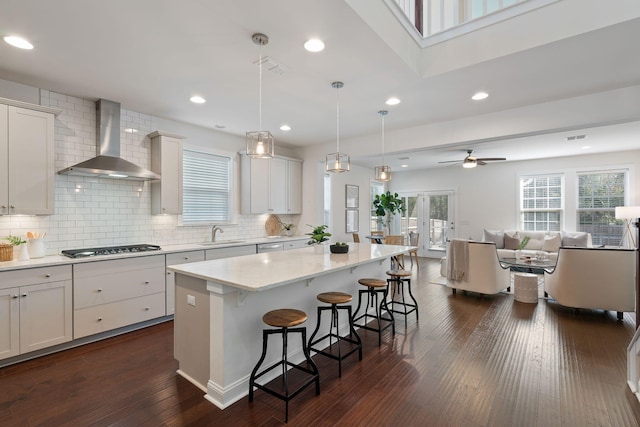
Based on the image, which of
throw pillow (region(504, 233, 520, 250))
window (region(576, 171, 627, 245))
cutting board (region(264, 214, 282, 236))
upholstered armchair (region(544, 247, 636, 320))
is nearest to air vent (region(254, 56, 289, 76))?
cutting board (region(264, 214, 282, 236))

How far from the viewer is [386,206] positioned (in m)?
9.26

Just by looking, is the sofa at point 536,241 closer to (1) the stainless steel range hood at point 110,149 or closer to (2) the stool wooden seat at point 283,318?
(2) the stool wooden seat at point 283,318

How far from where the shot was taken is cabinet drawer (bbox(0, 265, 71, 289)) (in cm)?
271

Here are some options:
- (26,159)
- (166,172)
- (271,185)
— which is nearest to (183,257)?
(166,172)

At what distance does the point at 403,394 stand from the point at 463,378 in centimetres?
61

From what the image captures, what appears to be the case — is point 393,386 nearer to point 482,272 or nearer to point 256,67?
point 256,67

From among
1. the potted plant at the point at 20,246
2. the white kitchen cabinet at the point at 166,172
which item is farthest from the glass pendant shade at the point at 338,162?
the potted plant at the point at 20,246

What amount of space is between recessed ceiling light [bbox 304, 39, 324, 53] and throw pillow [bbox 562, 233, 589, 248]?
7.44 metres

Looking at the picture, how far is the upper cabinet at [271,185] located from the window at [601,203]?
690 cm

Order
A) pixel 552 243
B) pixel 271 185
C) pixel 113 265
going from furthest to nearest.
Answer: pixel 552 243 → pixel 271 185 → pixel 113 265

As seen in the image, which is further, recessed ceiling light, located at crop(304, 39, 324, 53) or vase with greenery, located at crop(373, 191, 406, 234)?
vase with greenery, located at crop(373, 191, 406, 234)

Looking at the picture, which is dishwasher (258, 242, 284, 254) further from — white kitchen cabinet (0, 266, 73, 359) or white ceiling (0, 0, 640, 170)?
white kitchen cabinet (0, 266, 73, 359)

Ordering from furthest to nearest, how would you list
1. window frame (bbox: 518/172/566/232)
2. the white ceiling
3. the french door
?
the french door < window frame (bbox: 518/172/566/232) < the white ceiling

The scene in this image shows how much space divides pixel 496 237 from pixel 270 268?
726cm
